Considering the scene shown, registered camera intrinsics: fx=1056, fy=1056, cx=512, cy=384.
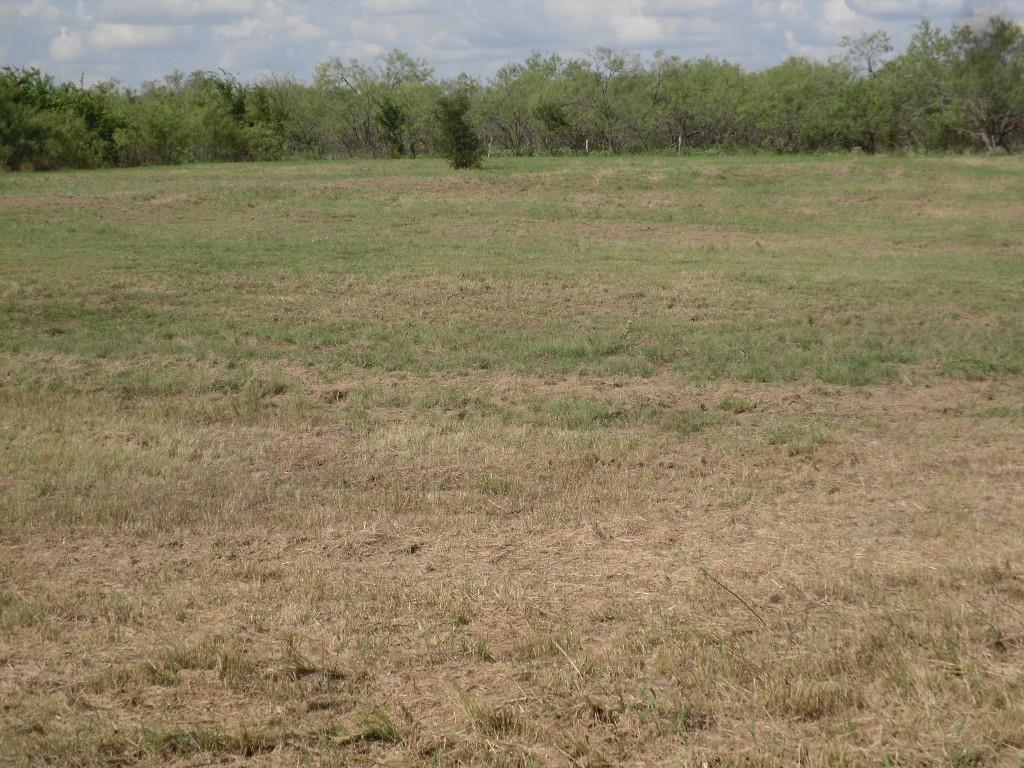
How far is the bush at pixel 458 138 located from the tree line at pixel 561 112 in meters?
0.17

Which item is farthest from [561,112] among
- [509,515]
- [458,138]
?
[509,515]

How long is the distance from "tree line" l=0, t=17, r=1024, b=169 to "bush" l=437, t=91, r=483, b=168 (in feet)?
0.55

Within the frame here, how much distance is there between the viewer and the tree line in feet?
147

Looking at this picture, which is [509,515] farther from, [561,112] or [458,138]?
[561,112]

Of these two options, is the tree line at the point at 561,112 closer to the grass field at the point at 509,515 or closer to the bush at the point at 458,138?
the bush at the point at 458,138

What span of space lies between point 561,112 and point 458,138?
25.1 metres

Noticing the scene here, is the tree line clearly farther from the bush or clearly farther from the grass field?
the grass field

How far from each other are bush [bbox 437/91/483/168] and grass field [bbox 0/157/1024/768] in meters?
18.0

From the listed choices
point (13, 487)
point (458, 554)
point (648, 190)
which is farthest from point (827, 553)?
point (648, 190)

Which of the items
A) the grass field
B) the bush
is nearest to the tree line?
the bush

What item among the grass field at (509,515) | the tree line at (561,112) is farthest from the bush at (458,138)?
the grass field at (509,515)

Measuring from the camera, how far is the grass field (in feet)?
13.5

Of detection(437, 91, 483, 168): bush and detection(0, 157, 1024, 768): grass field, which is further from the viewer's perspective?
detection(437, 91, 483, 168): bush

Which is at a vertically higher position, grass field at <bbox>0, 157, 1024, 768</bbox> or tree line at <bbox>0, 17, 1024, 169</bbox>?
tree line at <bbox>0, 17, 1024, 169</bbox>
